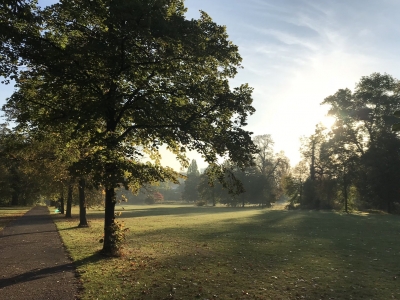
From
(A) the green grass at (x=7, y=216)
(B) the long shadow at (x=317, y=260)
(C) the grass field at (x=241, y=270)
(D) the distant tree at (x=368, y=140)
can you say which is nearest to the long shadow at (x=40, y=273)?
(C) the grass field at (x=241, y=270)

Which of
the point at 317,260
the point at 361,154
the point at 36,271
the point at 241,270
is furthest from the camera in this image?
the point at 361,154

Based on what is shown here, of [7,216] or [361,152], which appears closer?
[7,216]

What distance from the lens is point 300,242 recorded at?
17406 millimetres

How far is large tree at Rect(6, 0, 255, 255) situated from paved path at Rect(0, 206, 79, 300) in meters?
2.44

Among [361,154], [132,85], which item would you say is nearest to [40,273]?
[132,85]

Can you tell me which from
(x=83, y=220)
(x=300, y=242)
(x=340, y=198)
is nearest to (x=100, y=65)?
(x=300, y=242)

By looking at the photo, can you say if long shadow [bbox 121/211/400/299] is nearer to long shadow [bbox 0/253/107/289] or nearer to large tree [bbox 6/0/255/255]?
long shadow [bbox 0/253/107/289]

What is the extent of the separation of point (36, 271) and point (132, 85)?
24.3 ft

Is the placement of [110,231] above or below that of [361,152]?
below

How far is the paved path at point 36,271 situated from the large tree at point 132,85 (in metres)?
2.44

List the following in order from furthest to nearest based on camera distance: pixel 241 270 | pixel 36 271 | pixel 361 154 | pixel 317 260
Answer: pixel 361 154 → pixel 317 260 → pixel 241 270 → pixel 36 271

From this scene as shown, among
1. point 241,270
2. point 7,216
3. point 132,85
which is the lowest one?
point 7,216

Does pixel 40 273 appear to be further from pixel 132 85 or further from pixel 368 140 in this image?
pixel 368 140

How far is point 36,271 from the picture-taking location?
9633mm
